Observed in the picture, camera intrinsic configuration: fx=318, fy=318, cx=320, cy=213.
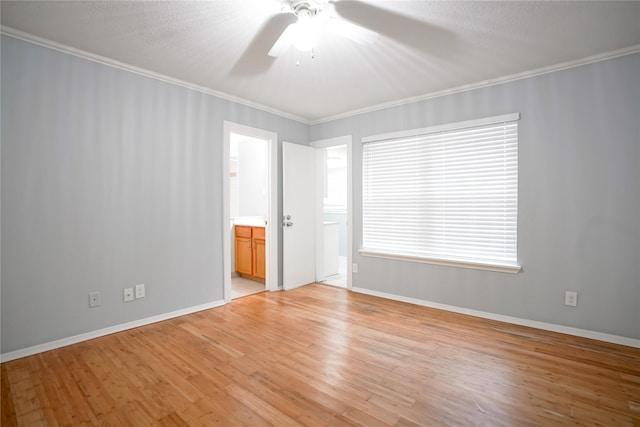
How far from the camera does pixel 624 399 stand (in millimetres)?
1903

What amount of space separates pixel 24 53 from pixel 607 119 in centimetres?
470

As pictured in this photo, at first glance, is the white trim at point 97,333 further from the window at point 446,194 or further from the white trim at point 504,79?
the white trim at point 504,79

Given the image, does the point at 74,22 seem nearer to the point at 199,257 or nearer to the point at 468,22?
the point at 199,257

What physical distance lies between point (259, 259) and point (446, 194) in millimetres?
2705

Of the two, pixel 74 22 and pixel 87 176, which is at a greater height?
pixel 74 22

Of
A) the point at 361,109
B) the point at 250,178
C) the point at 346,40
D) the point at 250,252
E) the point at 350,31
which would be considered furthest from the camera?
the point at 250,178

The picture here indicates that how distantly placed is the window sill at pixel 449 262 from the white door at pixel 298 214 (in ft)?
2.85

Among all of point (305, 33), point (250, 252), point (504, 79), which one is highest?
point (504, 79)

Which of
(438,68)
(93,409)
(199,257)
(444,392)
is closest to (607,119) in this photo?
(438,68)

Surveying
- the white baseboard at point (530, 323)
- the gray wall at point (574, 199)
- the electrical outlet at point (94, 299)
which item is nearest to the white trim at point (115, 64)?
the electrical outlet at point (94, 299)

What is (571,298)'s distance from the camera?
2.85 m

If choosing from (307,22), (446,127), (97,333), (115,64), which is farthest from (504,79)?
(97,333)

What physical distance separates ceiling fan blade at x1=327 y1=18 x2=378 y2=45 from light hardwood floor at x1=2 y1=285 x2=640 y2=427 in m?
2.43

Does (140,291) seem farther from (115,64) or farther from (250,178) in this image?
(250,178)
